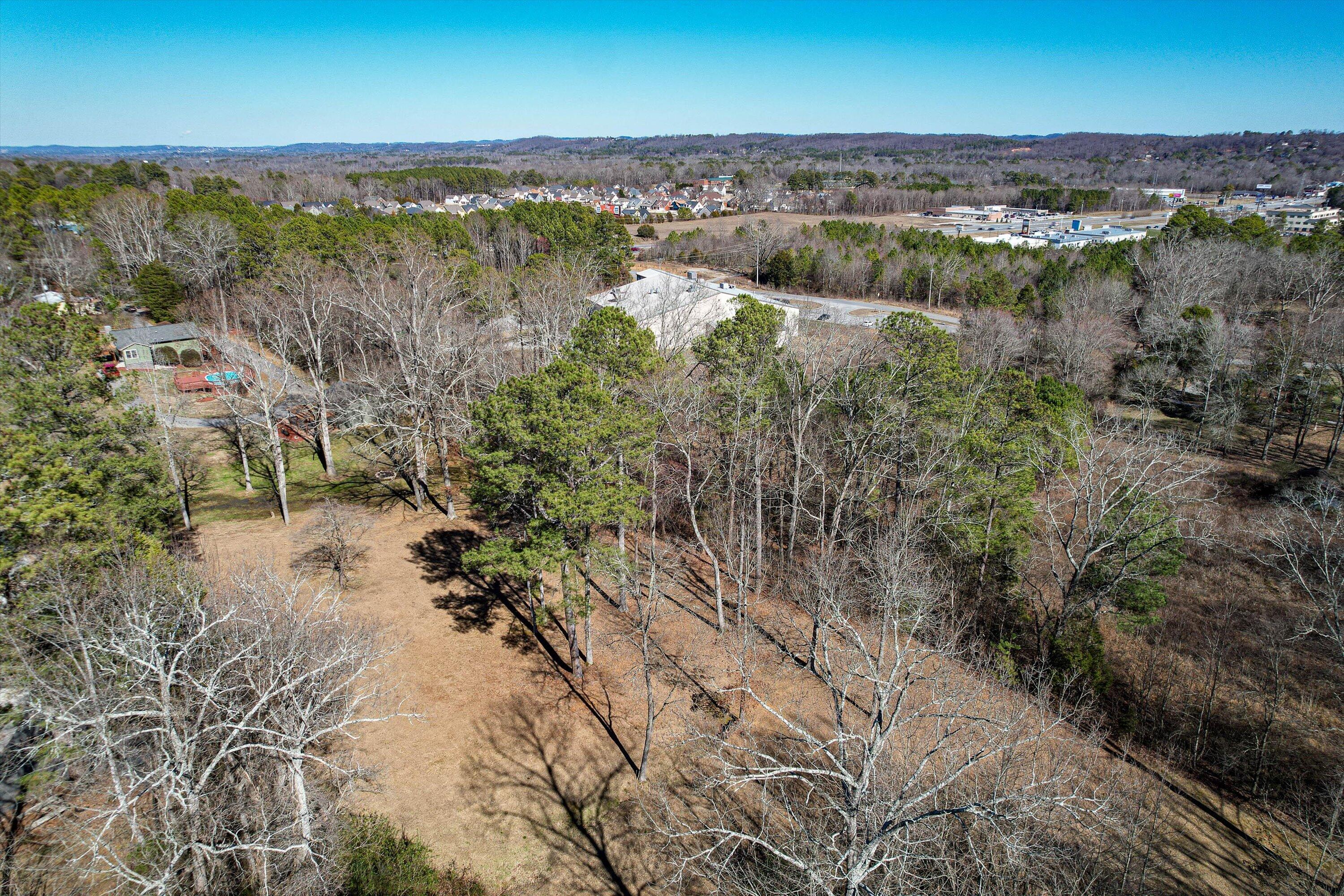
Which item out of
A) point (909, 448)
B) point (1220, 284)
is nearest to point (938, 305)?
point (1220, 284)

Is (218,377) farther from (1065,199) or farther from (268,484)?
(1065,199)

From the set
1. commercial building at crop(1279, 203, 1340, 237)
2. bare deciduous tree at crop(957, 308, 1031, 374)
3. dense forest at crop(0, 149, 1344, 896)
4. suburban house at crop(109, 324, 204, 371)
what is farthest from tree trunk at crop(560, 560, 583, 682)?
commercial building at crop(1279, 203, 1340, 237)

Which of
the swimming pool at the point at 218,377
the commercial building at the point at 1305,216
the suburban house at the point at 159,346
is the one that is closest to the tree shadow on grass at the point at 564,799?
the swimming pool at the point at 218,377

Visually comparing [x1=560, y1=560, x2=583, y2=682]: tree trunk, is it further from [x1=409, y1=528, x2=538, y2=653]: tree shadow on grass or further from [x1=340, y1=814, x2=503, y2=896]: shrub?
[x1=340, y1=814, x2=503, y2=896]: shrub

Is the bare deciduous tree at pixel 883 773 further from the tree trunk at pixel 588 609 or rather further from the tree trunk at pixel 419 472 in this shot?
the tree trunk at pixel 419 472

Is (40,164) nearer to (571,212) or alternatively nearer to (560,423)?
(571,212)

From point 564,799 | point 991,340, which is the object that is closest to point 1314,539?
point 991,340
